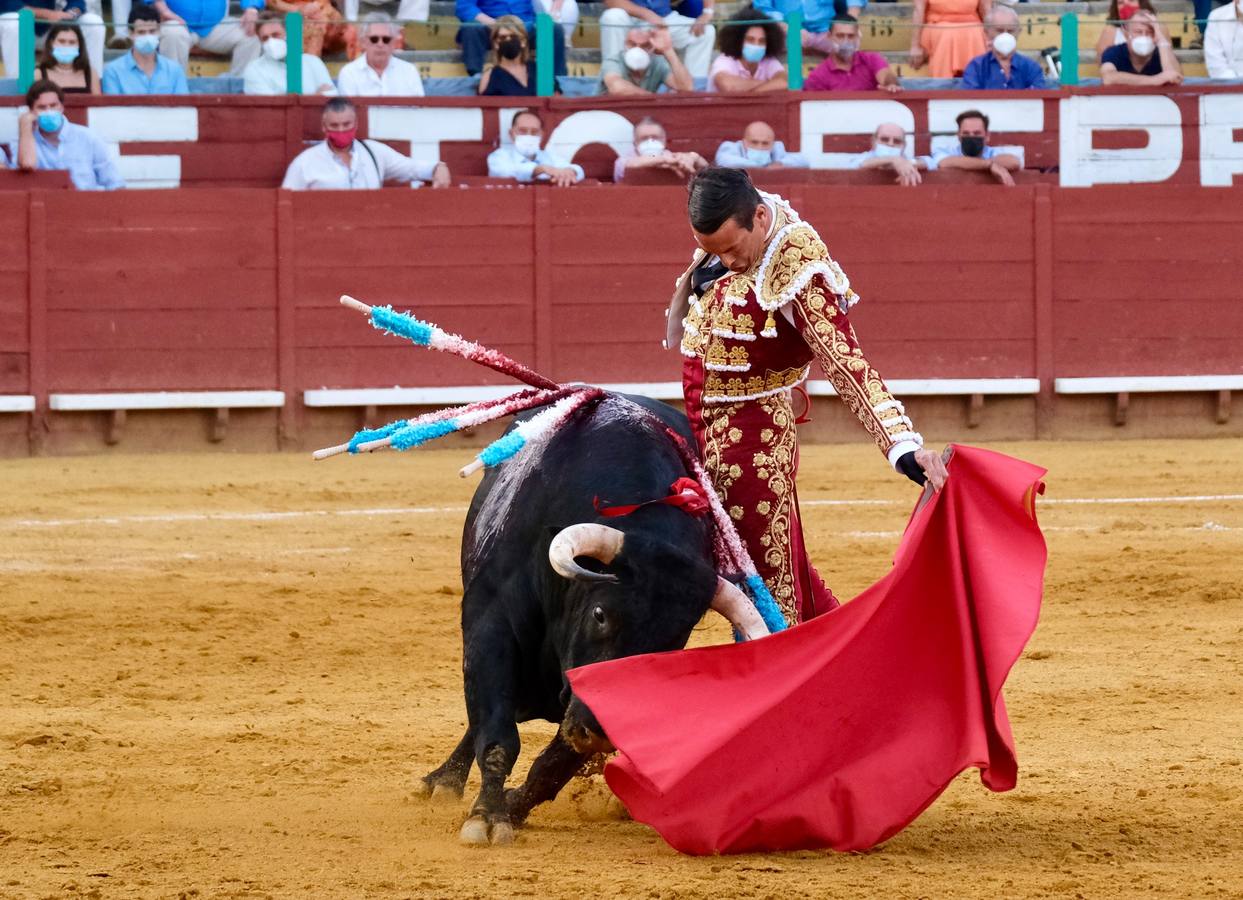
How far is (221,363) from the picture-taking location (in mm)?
9047

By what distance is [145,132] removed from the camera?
903cm

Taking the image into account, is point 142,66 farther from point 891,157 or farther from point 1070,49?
point 1070,49

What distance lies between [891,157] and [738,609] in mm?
6776

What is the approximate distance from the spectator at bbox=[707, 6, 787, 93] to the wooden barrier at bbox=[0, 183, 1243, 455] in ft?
1.91

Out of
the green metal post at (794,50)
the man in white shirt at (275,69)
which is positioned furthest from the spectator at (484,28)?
the green metal post at (794,50)

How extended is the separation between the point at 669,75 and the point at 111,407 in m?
3.12

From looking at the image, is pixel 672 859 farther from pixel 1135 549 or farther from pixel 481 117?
pixel 481 117

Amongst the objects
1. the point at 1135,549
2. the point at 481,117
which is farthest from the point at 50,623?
the point at 481,117

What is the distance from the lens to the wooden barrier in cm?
894

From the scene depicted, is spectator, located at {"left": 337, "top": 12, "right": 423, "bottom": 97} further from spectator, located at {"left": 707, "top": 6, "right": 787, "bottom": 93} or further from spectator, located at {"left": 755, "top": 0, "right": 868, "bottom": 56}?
spectator, located at {"left": 755, "top": 0, "right": 868, "bottom": 56}

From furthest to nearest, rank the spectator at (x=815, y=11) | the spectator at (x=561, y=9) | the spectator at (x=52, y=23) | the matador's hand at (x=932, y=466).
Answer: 1. the spectator at (x=815, y=11)
2. the spectator at (x=561, y=9)
3. the spectator at (x=52, y=23)
4. the matador's hand at (x=932, y=466)

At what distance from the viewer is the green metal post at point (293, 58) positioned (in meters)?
8.84

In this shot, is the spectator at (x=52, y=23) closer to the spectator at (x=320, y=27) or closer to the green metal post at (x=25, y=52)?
the green metal post at (x=25, y=52)

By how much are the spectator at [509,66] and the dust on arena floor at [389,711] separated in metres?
2.45
